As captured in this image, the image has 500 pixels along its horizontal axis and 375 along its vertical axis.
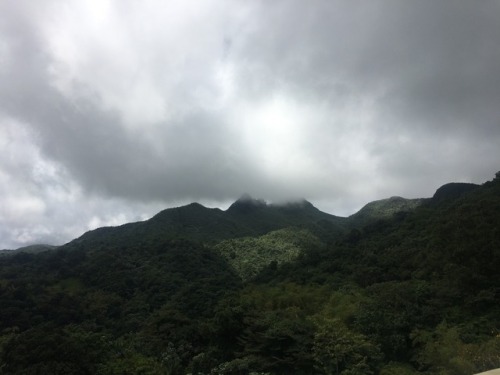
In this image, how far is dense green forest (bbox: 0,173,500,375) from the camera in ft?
76.5

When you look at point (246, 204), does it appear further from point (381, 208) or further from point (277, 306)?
point (277, 306)

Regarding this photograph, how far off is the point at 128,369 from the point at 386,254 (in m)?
43.9

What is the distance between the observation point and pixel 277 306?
A: 40281 mm

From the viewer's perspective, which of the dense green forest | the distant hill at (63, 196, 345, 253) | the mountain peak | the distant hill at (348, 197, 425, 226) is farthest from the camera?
the mountain peak

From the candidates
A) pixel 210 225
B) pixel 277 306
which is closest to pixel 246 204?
pixel 210 225

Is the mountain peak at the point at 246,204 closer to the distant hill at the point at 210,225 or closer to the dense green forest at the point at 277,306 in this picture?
the distant hill at the point at 210,225

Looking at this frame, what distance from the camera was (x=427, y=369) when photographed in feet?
72.7

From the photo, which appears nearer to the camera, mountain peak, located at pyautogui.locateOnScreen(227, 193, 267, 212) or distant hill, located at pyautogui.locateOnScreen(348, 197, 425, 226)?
distant hill, located at pyautogui.locateOnScreen(348, 197, 425, 226)

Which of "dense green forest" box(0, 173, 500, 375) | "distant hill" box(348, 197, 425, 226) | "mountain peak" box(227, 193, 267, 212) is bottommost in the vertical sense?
"dense green forest" box(0, 173, 500, 375)

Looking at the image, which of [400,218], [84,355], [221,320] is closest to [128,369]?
[84,355]

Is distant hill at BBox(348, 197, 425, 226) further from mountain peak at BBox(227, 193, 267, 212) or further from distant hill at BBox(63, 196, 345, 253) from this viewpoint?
mountain peak at BBox(227, 193, 267, 212)

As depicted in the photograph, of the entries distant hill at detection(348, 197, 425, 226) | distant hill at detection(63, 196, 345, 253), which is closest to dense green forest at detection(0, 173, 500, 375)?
distant hill at detection(63, 196, 345, 253)

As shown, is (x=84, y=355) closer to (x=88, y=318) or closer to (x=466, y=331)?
(x=466, y=331)

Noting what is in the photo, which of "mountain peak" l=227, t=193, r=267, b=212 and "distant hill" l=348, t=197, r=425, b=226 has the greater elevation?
"mountain peak" l=227, t=193, r=267, b=212
